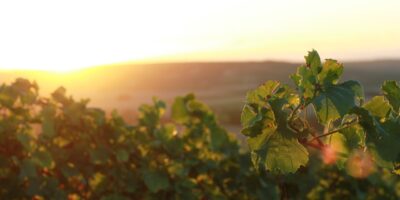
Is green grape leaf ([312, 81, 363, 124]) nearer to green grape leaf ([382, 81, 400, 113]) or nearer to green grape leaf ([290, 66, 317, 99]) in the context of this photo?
green grape leaf ([290, 66, 317, 99])

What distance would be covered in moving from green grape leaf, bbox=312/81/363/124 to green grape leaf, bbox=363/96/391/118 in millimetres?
71

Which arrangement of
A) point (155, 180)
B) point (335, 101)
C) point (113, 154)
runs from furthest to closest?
point (113, 154)
point (155, 180)
point (335, 101)

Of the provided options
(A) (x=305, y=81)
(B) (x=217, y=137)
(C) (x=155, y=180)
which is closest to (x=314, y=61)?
(A) (x=305, y=81)

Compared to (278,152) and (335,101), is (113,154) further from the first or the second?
(335,101)

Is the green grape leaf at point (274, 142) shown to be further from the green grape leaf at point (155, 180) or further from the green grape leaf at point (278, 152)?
the green grape leaf at point (155, 180)

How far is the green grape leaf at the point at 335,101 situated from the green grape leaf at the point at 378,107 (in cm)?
7

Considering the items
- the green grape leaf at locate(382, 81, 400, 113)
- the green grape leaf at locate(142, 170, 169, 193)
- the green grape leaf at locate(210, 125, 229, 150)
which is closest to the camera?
the green grape leaf at locate(382, 81, 400, 113)

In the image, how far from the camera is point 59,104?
4.34m

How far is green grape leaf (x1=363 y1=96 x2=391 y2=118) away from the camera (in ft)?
5.29

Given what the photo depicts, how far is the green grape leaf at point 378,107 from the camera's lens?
63.5 inches

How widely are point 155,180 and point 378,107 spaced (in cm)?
265

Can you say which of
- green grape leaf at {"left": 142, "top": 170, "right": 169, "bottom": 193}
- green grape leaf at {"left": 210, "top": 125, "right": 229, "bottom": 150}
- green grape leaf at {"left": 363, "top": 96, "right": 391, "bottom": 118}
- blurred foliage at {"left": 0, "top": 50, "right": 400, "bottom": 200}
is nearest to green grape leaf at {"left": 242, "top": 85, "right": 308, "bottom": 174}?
Answer: green grape leaf at {"left": 363, "top": 96, "right": 391, "bottom": 118}

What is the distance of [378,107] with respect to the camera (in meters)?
1.63

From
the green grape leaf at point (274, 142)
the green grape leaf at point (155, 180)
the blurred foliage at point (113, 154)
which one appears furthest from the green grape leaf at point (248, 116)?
the green grape leaf at point (155, 180)
